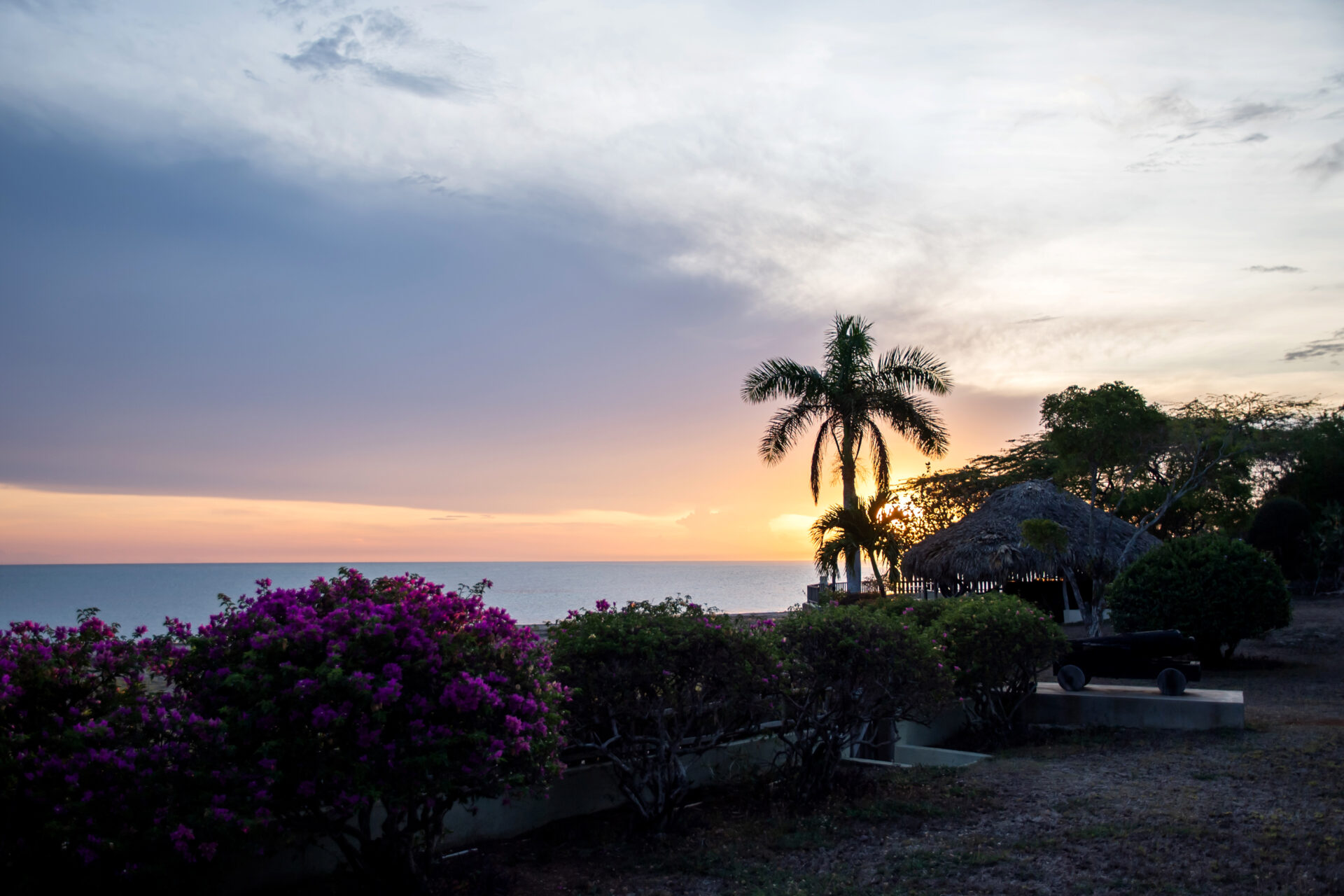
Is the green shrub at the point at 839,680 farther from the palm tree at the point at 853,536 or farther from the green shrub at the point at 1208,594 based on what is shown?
the palm tree at the point at 853,536

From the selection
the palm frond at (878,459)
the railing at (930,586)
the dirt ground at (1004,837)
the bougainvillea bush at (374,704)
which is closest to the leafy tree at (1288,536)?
the railing at (930,586)

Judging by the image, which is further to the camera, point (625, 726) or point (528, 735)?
point (625, 726)

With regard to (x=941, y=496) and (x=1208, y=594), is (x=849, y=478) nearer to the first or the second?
(x=1208, y=594)

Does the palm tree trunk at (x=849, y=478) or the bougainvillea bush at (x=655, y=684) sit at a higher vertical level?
the palm tree trunk at (x=849, y=478)

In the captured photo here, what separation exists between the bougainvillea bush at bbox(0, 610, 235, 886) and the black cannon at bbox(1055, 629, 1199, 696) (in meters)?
10.0

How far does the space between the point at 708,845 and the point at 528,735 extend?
2013 millimetres

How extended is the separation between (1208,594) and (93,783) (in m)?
17.3

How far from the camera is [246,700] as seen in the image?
4.73 meters

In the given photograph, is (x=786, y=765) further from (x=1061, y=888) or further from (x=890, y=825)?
(x=1061, y=888)

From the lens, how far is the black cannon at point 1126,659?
38.1ft

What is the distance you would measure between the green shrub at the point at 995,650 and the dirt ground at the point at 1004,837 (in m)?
0.99

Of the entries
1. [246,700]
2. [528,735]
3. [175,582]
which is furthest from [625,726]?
[175,582]

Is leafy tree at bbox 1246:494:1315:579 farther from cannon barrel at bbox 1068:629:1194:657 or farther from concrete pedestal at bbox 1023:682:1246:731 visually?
concrete pedestal at bbox 1023:682:1246:731

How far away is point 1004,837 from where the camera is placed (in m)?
6.38
